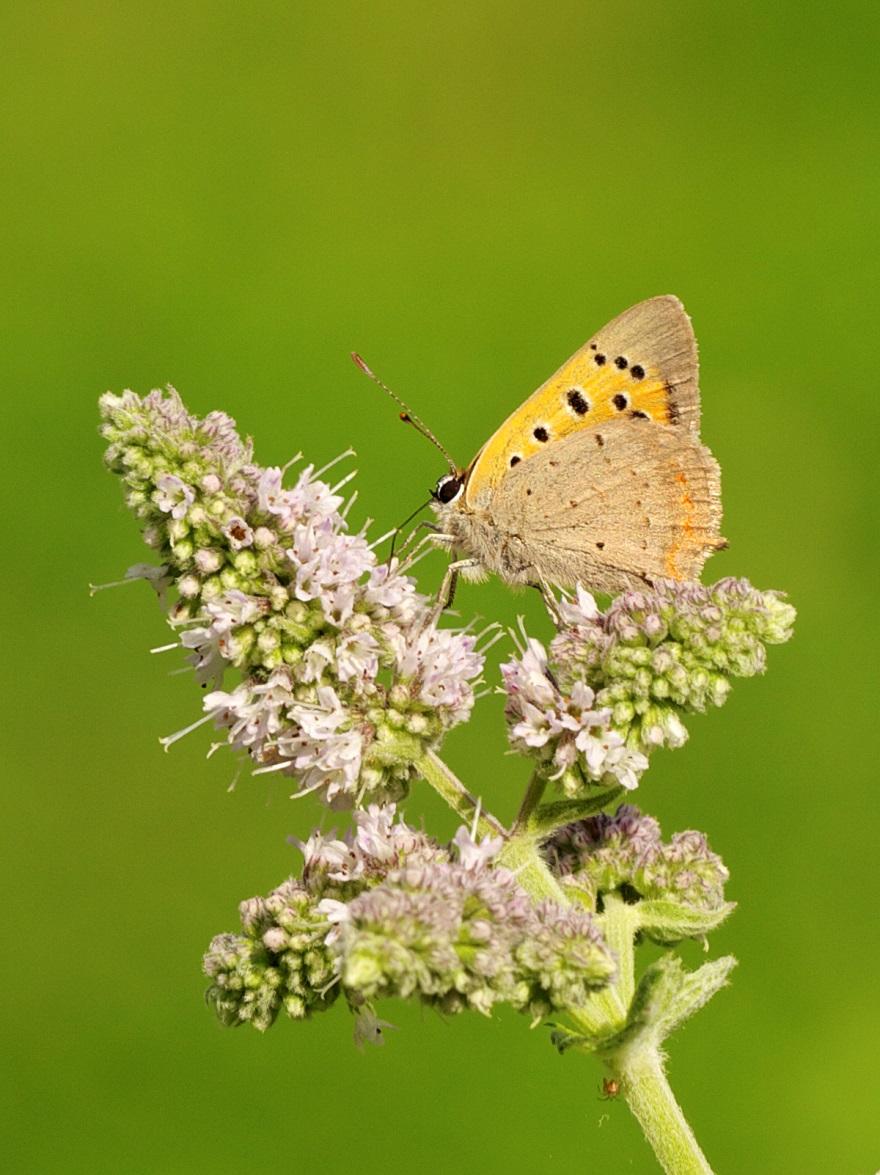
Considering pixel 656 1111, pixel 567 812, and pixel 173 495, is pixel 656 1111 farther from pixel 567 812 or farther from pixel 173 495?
pixel 173 495

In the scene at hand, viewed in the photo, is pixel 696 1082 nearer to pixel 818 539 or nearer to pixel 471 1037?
pixel 471 1037

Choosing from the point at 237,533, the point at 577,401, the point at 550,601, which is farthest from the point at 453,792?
the point at 577,401

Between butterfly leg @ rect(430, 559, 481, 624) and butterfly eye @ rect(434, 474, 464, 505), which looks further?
butterfly eye @ rect(434, 474, 464, 505)

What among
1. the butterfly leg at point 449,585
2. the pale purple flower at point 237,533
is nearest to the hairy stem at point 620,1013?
the butterfly leg at point 449,585

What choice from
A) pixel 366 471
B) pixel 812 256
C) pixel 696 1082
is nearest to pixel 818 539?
pixel 812 256

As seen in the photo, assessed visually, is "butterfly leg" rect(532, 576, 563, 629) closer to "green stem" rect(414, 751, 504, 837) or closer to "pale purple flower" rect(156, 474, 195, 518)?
"green stem" rect(414, 751, 504, 837)

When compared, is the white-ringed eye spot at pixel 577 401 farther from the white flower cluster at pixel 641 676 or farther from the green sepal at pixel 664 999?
the green sepal at pixel 664 999

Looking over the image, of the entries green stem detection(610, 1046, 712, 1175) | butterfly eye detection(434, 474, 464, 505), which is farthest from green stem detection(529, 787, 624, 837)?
butterfly eye detection(434, 474, 464, 505)

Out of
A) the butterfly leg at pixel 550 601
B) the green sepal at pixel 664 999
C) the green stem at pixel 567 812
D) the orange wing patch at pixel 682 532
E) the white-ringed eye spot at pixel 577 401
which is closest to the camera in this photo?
the green sepal at pixel 664 999
